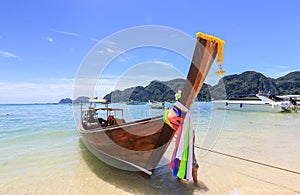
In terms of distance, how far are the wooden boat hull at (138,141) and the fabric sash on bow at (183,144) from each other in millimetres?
325

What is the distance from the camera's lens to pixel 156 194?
3.18 m

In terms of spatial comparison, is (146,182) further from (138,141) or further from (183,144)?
(183,144)

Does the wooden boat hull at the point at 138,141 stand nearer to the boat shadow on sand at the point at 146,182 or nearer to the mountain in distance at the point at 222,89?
the boat shadow on sand at the point at 146,182

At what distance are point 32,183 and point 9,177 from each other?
2.59ft

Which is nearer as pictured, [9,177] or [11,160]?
[9,177]

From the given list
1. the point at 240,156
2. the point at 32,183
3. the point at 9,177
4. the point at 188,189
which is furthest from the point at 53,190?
the point at 240,156

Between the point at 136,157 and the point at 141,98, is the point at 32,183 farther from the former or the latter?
the point at 141,98

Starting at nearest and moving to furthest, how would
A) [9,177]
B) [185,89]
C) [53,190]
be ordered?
[185,89]
[53,190]
[9,177]

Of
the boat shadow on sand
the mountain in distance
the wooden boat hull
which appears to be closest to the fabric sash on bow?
the wooden boat hull

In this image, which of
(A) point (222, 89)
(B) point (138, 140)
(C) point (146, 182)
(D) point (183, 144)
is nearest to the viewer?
(D) point (183, 144)

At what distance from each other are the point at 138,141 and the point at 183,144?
971 millimetres

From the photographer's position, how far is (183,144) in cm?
302

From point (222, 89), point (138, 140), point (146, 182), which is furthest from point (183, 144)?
point (222, 89)

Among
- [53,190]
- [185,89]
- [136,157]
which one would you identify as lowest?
[53,190]
